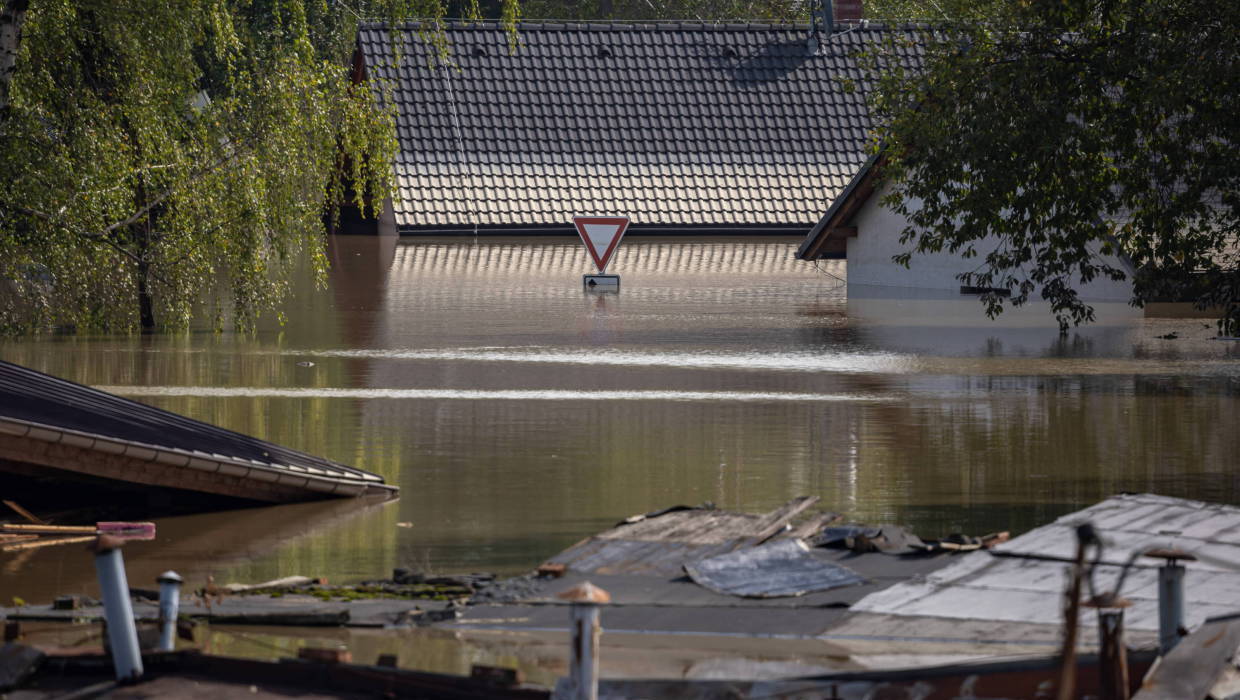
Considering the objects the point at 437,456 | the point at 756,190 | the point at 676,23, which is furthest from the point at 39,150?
the point at 676,23

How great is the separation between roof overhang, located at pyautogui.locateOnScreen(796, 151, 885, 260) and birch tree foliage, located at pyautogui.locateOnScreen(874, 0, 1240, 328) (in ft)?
44.1

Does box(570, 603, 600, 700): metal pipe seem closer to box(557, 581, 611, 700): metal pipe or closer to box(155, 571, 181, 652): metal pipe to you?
box(557, 581, 611, 700): metal pipe

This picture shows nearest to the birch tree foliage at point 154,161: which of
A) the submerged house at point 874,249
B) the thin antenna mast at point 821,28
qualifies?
the submerged house at point 874,249

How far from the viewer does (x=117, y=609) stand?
20.2 feet

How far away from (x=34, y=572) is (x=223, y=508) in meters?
2.16

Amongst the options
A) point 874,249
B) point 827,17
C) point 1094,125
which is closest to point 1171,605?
point 1094,125

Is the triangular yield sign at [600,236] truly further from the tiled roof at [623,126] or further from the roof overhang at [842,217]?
the tiled roof at [623,126]

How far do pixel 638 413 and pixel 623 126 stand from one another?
3110 cm

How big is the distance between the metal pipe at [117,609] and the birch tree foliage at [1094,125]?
11.0m

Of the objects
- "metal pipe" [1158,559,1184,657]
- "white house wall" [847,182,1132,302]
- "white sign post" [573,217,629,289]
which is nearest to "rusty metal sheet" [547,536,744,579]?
"metal pipe" [1158,559,1184,657]

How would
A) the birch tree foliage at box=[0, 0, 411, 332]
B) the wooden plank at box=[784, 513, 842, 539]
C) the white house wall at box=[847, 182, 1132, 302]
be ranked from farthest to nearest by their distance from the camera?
the white house wall at box=[847, 182, 1132, 302] < the birch tree foliage at box=[0, 0, 411, 332] < the wooden plank at box=[784, 513, 842, 539]

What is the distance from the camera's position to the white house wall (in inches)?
1257

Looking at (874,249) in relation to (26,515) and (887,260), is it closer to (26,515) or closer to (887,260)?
(887,260)

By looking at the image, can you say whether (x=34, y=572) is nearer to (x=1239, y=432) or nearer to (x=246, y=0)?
(x=1239, y=432)
